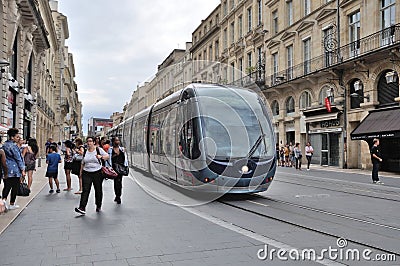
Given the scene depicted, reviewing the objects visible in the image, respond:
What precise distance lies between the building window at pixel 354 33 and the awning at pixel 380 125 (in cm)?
431

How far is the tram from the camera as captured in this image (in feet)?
32.9

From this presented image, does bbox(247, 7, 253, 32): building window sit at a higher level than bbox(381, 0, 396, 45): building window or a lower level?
higher

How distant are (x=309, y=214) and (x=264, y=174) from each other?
1987 millimetres

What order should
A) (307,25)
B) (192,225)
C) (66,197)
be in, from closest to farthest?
1. (192,225)
2. (66,197)
3. (307,25)

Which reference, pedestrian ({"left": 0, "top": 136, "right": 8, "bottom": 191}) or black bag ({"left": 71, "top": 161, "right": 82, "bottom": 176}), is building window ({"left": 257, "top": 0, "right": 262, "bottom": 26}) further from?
pedestrian ({"left": 0, "top": 136, "right": 8, "bottom": 191})

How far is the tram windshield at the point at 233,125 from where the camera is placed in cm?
1005

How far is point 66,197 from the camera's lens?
11.7m

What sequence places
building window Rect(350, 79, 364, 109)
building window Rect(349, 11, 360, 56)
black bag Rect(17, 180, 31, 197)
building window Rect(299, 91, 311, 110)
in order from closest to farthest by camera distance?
black bag Rect(17, 180, 31, 197) < building window Rect(350, 79, 364, 109) < building window Rect(349, 11, 360, 56) < building window Rect(299, 91, 311, 110)

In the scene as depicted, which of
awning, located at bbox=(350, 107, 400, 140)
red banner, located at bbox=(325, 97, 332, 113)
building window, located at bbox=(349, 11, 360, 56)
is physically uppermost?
building window, located at bbox=(349, 11, 360, 56)

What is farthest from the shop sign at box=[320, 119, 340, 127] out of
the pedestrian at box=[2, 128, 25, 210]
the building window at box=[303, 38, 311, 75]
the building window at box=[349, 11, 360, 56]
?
the pedestrian at box=[2, 128, 25, 210]

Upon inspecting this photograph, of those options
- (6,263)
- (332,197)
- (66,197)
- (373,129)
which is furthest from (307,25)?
(6,263)

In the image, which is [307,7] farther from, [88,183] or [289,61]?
[88,183]

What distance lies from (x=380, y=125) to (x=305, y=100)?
9964 mm

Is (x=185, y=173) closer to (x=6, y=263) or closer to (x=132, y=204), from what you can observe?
(x=132, y=204)
